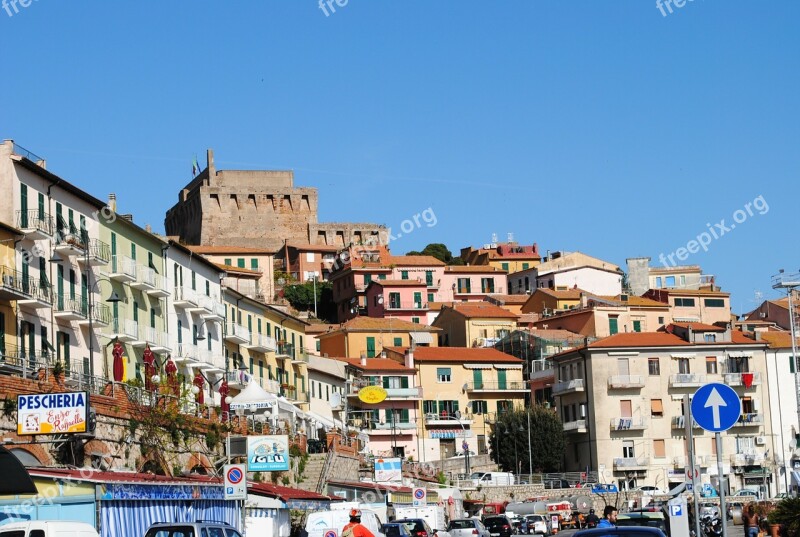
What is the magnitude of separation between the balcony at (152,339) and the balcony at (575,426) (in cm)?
4048

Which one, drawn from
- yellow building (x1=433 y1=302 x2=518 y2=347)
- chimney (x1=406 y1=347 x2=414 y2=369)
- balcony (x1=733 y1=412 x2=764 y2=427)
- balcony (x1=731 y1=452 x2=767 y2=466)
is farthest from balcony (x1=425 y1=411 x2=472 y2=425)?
balcony (x1=733 y1=412 x2=764 y2=427)

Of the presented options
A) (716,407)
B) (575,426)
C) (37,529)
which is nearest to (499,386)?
(575,426)

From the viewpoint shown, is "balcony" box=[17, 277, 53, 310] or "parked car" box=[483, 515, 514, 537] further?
"parked car" box=[483, 515, 514, 537]

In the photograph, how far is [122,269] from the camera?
2338 inches

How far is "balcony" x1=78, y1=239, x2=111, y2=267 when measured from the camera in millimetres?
55375

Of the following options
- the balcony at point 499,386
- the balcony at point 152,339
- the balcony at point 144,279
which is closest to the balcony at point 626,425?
the balcony at point 499,386

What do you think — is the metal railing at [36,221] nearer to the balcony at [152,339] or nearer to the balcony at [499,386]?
the balcony at [152,339]

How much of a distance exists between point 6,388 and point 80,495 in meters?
7.34

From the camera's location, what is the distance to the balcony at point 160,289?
206ft

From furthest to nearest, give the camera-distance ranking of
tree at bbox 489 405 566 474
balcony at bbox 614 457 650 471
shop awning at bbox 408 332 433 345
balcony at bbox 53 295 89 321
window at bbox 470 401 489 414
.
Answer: shop awning at bbox 408 332 433 345, window at bbox 470 401 489 414, tree at bbox 489 405 566 474, balcony at bbox 614 457 650 471, balcony at bbox 53 295 89 321

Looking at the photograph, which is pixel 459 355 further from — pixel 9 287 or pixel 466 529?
pixel 9 287

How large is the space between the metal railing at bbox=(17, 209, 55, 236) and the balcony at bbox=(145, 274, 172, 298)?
10751mm

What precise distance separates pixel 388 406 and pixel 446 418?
496 cm

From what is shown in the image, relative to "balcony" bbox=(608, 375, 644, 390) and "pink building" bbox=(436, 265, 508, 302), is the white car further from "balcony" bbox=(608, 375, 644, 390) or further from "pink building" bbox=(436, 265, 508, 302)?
"pink building" bbox=(436, 265, 508, 302)
